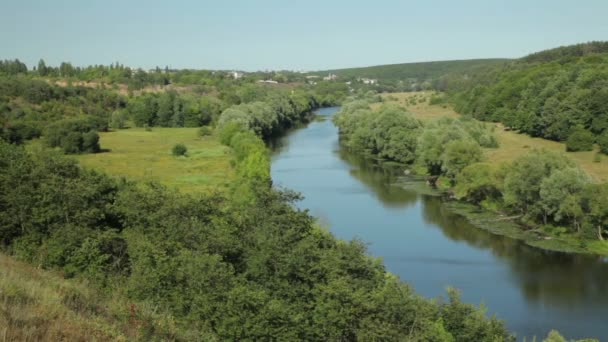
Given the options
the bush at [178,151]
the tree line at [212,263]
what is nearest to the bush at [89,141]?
the bush at [178,151]

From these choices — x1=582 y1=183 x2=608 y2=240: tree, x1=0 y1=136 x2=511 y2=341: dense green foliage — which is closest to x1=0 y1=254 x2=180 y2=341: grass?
x1=0 y1=136 x2=511 y2=341: dense green foliage

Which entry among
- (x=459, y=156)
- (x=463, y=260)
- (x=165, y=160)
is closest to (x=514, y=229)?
(x=463, y=260)

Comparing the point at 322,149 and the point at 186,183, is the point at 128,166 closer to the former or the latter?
the point at 186,183

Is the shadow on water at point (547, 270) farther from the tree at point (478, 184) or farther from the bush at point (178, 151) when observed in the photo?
the bush at point (178, 151)

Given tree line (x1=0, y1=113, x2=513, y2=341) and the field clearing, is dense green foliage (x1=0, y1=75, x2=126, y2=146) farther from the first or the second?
the field clearing

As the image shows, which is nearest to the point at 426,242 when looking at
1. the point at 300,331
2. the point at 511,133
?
the point at 300,331

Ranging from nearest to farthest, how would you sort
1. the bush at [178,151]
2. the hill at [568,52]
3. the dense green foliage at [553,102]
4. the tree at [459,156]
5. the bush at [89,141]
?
the tree at [459,156] < the bush at [178,151] < the bush at [89,141] < the dense green foliage at [553,102] < the hill at [568,52]

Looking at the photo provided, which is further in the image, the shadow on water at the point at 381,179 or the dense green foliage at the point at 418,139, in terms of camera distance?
the dense green foliage at the point at 418,139
